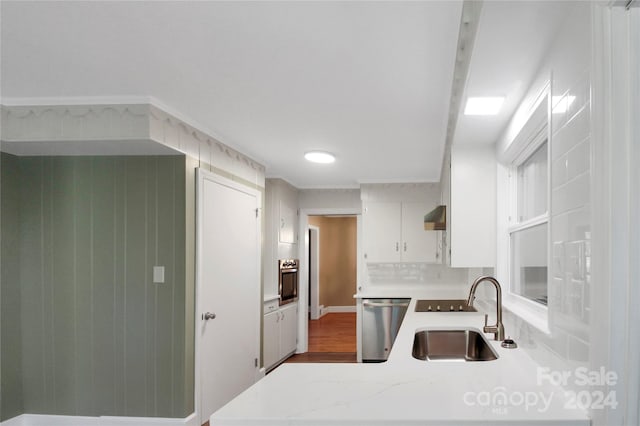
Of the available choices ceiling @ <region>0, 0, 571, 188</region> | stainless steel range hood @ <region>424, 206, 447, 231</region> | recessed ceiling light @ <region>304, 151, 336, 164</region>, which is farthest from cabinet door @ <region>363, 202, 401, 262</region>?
ceiling @ <region>0, 0, 571, 188</region>

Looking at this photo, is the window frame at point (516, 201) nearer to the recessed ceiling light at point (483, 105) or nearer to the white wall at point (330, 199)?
the recessed ceiling light at point (483, 105)

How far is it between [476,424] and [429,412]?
0.41 ft

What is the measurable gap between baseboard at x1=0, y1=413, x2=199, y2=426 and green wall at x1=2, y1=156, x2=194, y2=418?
1.6 inches

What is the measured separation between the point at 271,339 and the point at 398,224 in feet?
7.41

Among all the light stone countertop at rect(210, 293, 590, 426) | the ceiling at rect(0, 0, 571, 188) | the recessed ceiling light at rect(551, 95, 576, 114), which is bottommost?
the light stone countertop at rect(210, 293, 590, 426)

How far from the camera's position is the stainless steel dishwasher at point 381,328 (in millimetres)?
6246

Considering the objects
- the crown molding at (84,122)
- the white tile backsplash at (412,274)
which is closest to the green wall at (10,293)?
the crown molding at (84,122)

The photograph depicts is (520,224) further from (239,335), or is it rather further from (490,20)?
(239,335)

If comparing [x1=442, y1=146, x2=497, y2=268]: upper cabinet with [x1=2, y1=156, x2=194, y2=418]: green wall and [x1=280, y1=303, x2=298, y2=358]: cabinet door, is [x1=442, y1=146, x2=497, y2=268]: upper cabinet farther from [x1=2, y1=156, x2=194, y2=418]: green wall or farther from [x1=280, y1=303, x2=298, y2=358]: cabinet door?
[x1=280, y1=303, x2=298, y2=358]: cabinet door

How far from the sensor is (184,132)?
3631 millimetres

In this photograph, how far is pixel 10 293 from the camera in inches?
144

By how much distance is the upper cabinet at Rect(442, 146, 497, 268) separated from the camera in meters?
3.32

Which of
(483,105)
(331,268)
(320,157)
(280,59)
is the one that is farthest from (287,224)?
(331,268)

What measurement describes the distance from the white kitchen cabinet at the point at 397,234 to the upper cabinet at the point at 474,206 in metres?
3.29
